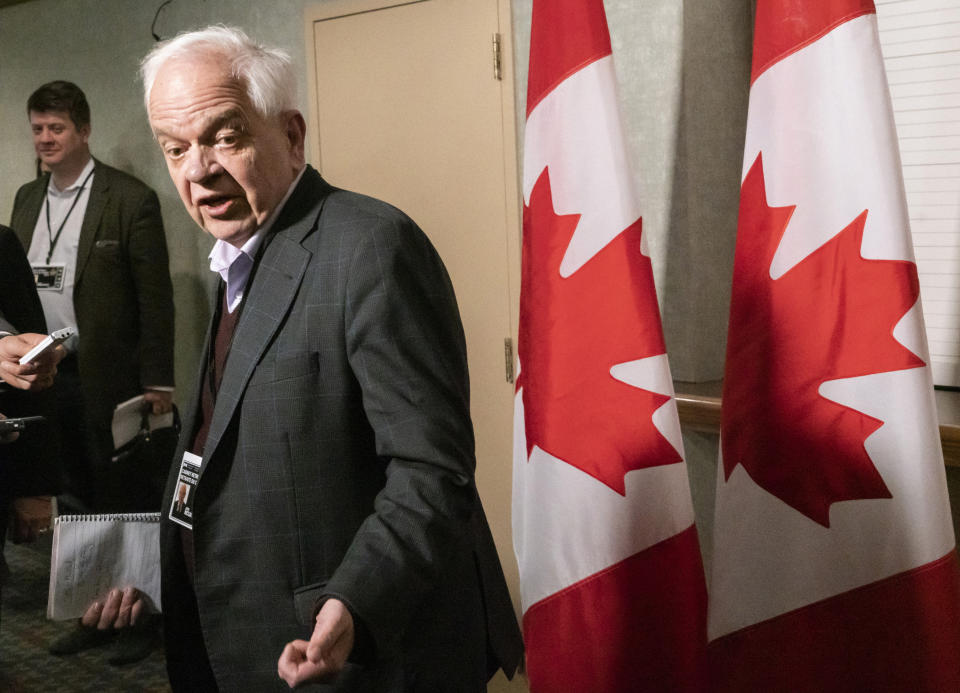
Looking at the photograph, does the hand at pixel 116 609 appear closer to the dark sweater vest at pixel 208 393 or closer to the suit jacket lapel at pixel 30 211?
the dark sweater vest at pixel 208 393

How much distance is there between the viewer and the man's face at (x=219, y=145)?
126 cm

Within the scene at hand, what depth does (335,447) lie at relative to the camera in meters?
1.23

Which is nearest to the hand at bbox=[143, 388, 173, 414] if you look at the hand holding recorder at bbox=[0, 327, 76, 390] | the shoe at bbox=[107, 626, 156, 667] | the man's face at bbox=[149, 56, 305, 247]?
the shoe at bbox=[107, 626, 156, 667]

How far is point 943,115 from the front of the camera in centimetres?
186

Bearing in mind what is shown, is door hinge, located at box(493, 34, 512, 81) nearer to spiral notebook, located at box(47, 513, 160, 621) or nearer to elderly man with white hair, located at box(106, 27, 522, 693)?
elderly man with white hair, located at box(106, 27, 522, 693)

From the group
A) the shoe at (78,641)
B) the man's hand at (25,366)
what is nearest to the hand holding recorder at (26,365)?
the man's hand at (25,366)

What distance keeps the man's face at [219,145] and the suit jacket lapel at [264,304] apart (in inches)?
2.2

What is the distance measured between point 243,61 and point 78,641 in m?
2.73

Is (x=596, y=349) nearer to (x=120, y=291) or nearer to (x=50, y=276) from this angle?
(x=120, y=291)

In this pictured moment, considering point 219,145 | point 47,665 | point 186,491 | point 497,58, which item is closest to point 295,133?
point 219,145

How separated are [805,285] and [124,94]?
10.8 ft

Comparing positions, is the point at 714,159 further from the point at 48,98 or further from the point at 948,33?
the point at 48,98

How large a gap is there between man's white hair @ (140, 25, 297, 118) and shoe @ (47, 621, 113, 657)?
8.47 ft

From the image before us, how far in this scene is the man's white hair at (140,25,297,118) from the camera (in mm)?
1271
